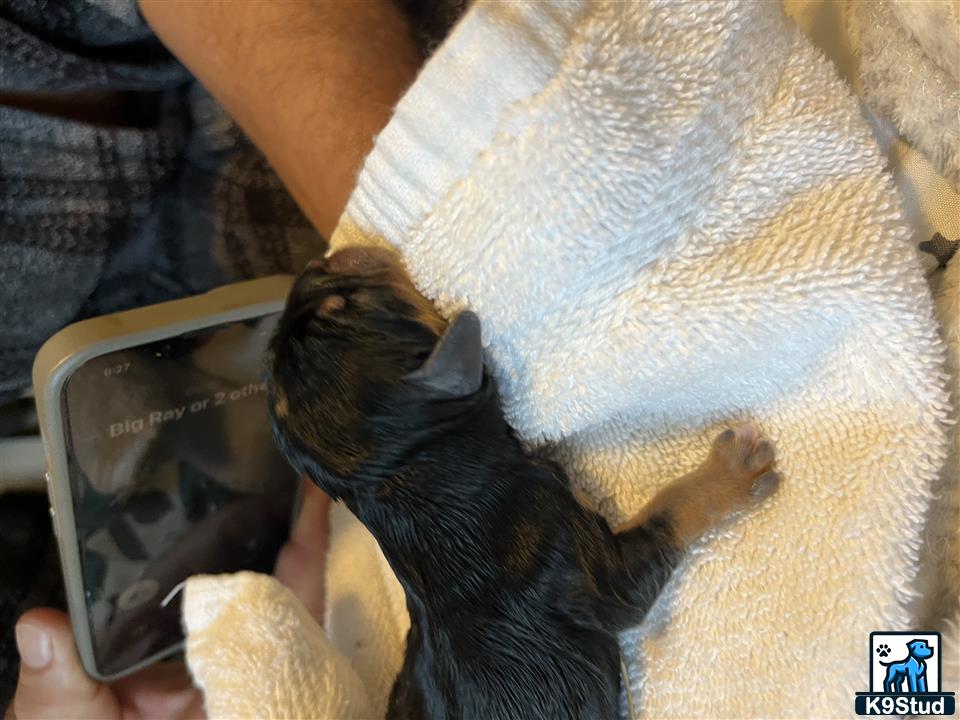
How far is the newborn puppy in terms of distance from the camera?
2.62ft

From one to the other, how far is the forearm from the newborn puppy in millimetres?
191

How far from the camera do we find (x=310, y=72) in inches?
37.9

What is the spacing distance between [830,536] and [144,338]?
3.07 ft

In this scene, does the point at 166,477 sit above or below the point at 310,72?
below

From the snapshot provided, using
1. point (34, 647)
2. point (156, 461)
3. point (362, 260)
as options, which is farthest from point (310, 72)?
point (34, 647)

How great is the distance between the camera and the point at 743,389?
2.69 feet

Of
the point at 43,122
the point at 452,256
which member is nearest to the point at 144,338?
the point at 43,122

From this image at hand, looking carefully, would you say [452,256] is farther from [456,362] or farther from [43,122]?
[43,122]

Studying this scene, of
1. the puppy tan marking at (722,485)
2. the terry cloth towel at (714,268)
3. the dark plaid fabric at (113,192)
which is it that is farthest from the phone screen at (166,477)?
the puppy tan marking at (722,485)

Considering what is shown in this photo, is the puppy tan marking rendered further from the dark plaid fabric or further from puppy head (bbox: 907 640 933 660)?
the dark plaid fabric

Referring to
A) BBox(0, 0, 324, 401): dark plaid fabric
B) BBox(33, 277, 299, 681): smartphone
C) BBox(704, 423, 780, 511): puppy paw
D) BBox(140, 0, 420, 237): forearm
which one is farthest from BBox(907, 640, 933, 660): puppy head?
BBox(0, 0, 324, 401): dark plaid fabric

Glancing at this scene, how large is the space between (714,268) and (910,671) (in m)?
0.44

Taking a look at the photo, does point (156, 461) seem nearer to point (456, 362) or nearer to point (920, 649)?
point (456, 362)

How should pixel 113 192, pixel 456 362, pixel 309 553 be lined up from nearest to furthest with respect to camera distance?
pixel 456 362 < pixel 113 192 < pixel 309 553
